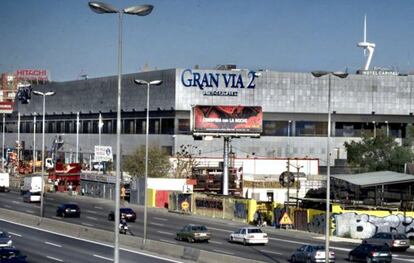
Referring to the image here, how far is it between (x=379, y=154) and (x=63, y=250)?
73690mm

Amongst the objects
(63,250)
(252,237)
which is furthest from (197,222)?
(63,250)

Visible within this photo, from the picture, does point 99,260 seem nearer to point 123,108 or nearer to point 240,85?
point 240,85

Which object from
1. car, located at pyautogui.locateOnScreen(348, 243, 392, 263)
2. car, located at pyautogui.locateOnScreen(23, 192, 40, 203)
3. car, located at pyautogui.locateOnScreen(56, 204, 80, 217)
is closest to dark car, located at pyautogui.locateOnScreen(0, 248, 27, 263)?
car, located at pyautogui.locateOnScreen(348, 243, 392, 263)

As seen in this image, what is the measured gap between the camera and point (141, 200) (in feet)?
365

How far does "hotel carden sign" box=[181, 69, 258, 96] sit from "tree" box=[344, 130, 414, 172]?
1903 centimetres

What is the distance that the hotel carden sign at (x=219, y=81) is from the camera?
138 metres

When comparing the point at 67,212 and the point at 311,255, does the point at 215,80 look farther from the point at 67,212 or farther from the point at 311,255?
the point at 311,255

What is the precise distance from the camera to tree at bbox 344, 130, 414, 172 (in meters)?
121

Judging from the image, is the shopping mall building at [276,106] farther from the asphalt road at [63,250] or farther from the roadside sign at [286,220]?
the asphalt road at [63,250]

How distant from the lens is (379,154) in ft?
411

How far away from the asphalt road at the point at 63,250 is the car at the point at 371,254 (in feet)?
34.7

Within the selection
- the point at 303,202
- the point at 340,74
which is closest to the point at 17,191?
the point at 303,202

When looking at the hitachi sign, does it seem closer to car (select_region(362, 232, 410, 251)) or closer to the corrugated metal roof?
the corrugated metal roof

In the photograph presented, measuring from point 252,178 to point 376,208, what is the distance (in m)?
50.0
